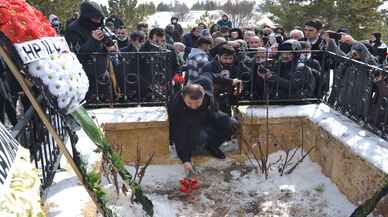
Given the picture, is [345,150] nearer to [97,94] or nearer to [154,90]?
[154,90]

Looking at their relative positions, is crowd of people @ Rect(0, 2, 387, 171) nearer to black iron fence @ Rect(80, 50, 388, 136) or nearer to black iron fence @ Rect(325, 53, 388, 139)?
black iron fence @ Rect(80, 50, 388, 136)

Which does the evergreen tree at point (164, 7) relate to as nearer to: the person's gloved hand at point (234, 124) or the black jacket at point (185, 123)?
the person's gloved hand at point (234, 124)

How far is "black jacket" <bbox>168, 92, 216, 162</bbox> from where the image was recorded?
15.4 ft

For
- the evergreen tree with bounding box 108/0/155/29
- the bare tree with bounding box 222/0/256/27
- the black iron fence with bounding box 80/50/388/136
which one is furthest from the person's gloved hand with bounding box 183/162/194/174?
the bare tree with bounding box 222/0/256/27

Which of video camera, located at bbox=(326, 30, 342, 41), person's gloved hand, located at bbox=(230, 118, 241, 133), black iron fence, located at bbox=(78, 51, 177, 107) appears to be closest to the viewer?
person's gloved hand, located at bbox=(230, 118, 241, 133)

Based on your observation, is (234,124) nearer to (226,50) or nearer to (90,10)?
(226,50)

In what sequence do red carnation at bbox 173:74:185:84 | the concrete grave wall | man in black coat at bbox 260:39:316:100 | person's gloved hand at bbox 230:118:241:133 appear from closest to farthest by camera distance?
the concrete grave wall
person's gloved hand at bbox 230:118:241:133
man in black coat at bbox 260:39:316:100
red carnation at bbox 173:74:185:84

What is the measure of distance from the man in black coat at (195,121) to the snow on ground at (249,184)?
302mm

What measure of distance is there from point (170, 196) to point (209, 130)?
1041 mm

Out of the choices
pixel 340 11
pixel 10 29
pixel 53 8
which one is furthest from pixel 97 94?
pixel 340 11

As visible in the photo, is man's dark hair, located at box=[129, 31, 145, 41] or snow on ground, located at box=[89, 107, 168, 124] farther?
man's dark hair, located at box=[129, 31, 145, 41]

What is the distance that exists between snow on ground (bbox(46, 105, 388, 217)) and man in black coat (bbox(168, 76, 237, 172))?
0.30 meters

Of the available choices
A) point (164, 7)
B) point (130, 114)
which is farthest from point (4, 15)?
point (164, 7)

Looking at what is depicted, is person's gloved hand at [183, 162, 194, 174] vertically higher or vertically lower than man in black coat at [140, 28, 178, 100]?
lower
